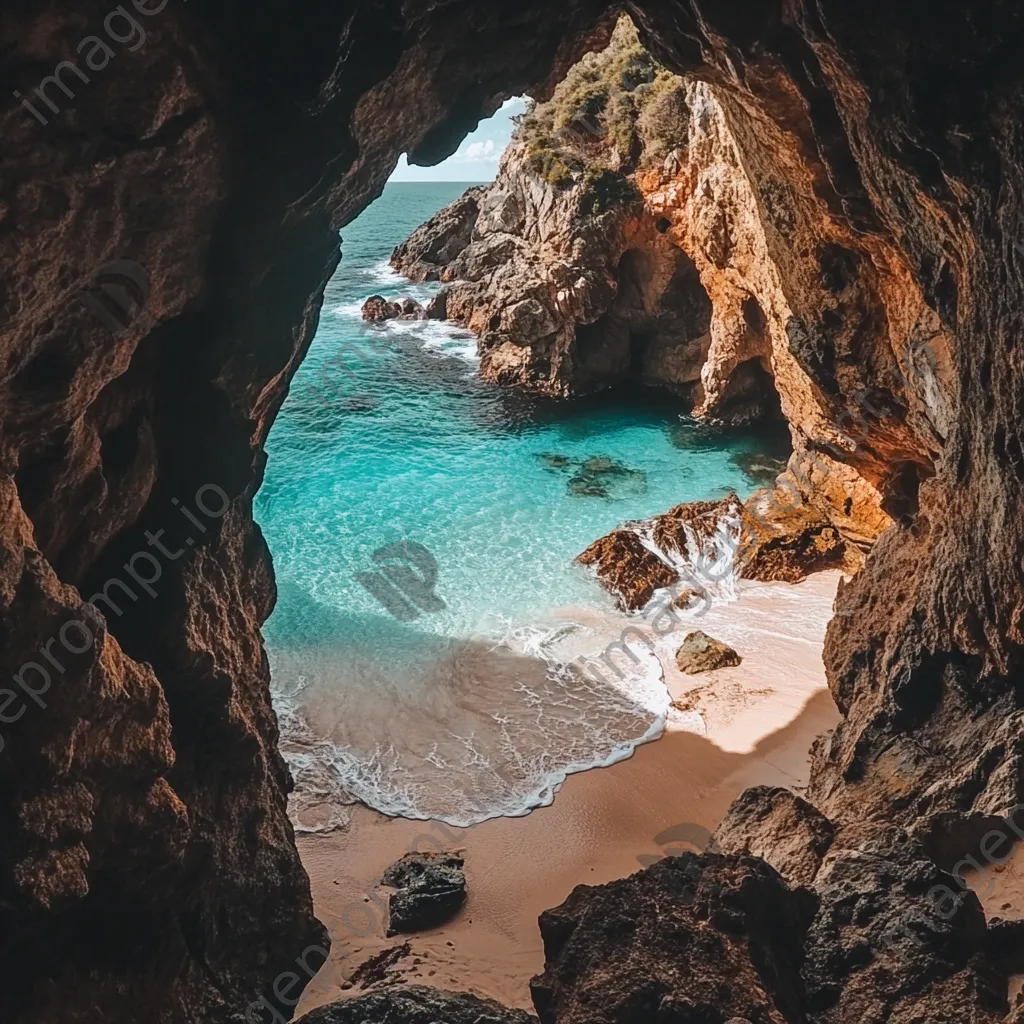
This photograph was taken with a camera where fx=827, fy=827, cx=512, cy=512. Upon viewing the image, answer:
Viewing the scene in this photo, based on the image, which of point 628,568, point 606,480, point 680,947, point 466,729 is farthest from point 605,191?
point 680,947

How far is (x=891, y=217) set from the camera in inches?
338

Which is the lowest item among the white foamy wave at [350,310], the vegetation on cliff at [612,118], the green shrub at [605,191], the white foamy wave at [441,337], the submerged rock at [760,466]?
the submerged rock at [760,466]

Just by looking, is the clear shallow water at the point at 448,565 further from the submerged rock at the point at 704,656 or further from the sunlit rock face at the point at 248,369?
the sunlit rock face at the point at 248,369

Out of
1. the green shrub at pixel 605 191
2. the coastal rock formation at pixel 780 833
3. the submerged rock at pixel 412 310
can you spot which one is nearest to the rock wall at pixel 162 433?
the coastal rock formation at pixel 780 833

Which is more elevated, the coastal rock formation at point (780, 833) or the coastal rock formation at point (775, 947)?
the coastal rock formation at point (775, 947)

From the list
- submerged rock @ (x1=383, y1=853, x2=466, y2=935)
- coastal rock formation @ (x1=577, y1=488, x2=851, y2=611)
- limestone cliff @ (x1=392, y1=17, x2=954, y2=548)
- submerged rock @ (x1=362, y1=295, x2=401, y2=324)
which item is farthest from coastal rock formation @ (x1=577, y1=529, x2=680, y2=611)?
submerged rock @ (x1=362, y1=295, x2=401, y2=324)

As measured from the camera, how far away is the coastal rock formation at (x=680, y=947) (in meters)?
5.37

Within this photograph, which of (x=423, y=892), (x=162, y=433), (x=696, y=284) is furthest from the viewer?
(x=696, y=284)

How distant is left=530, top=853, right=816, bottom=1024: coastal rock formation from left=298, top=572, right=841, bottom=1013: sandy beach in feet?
8.03

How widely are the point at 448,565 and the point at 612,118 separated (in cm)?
1830

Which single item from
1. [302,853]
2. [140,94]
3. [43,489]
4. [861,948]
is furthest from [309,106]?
[302,853]

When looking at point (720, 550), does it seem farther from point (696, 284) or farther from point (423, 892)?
point (696, 284)

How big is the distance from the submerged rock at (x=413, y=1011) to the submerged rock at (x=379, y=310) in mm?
39519

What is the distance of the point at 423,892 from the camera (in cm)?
986
